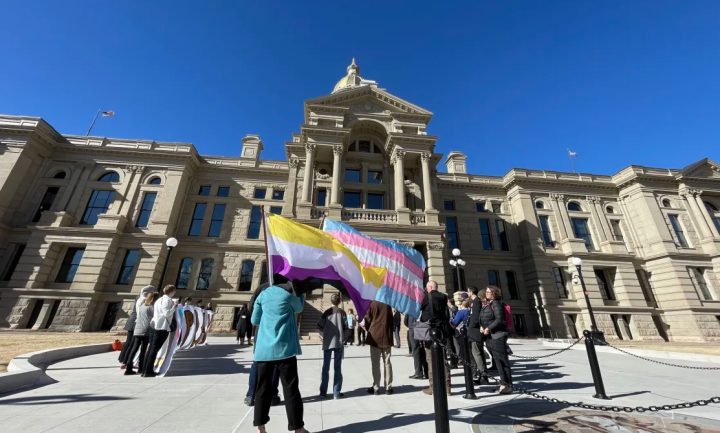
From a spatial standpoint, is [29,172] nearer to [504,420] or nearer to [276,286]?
[276,286]

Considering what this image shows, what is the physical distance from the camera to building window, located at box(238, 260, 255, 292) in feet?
80.5

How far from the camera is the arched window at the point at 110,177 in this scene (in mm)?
25766

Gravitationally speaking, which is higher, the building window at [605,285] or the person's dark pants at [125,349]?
the building window at [605,285]

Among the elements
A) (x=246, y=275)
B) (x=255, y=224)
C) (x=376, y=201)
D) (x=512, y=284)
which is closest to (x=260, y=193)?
(x=255, y=224)

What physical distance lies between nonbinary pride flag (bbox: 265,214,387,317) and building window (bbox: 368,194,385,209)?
20171 millimetres

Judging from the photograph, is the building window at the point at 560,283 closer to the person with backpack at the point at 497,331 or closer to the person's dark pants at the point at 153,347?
the person with backpack at the point at 497,331

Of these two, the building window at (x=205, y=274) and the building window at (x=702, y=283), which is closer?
the building window at (x=205, y=274)

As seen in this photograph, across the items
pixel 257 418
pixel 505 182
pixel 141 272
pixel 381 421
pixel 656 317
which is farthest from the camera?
pixel 505 182

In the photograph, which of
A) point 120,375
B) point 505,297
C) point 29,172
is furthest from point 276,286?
point 29,172

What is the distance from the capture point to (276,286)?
14.3 feet

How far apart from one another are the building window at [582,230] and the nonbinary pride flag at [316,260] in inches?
1240

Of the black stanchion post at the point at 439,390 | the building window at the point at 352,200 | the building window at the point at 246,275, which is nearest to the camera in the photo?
the black stanchion post at the point at 439,390

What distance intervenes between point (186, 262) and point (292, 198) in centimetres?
1104

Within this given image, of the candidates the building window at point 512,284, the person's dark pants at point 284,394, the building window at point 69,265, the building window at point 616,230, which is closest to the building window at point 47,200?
the building window at point 69,265
